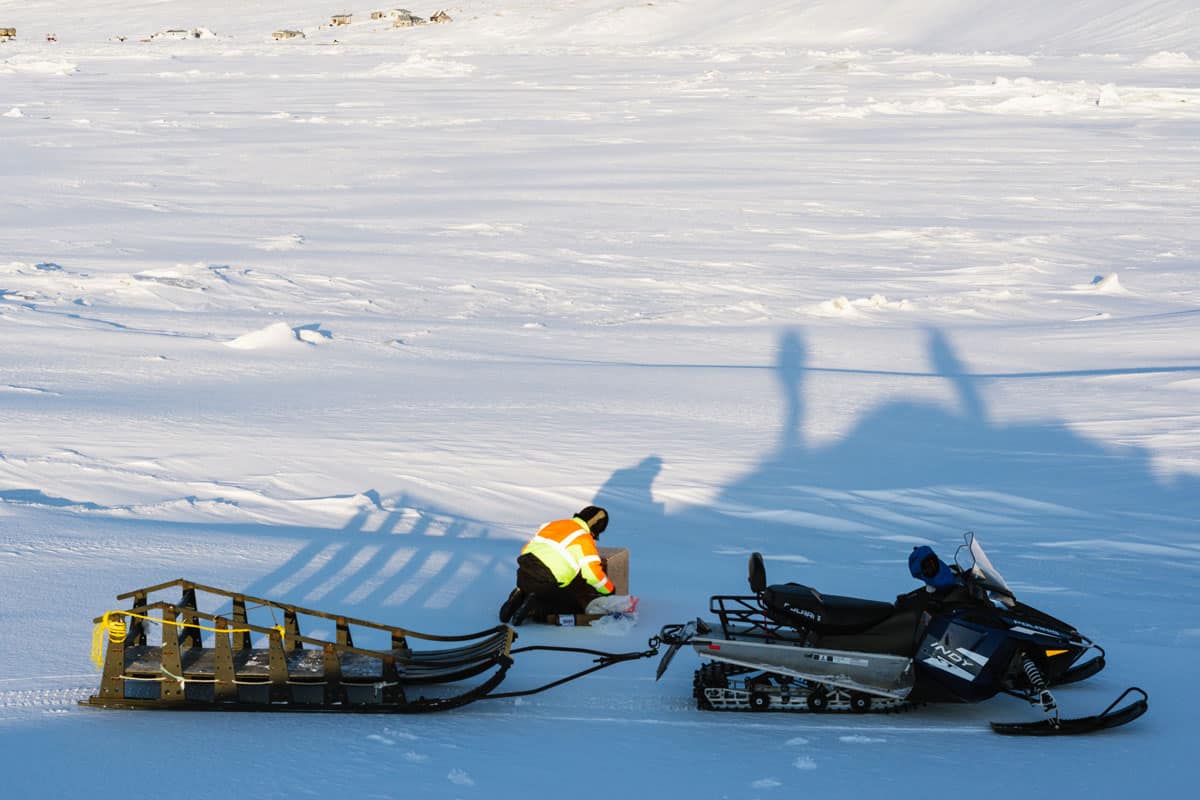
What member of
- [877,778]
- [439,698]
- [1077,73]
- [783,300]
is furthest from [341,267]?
[1077,73]

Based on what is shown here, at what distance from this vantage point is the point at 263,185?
69.2 feet

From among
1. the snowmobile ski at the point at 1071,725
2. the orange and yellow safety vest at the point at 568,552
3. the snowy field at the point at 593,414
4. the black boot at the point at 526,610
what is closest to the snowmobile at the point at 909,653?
the snowmobile ski at the point at 1071,725

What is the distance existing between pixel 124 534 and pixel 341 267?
8.54 metres

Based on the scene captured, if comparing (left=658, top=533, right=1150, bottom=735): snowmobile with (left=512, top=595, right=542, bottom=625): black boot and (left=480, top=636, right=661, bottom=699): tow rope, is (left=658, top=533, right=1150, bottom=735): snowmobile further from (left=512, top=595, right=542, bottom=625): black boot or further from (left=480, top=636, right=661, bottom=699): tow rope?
(left=512, top=595, right=542, bottom=625): black boot

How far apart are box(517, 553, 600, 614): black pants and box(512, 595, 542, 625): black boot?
2 centimetres

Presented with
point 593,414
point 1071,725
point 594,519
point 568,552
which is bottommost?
point 1071,725

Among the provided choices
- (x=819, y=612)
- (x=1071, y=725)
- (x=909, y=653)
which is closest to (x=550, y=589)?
(x=819, y=612)

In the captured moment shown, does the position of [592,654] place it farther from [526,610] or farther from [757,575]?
[757,575]

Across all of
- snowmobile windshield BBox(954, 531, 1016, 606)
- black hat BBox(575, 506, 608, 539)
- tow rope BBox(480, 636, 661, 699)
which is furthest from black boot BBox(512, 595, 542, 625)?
snowmobile windshield BBox(954, 531, 1016, 606)

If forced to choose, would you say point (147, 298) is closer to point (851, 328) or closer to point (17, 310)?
point (17, 310)

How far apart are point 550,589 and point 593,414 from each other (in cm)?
389

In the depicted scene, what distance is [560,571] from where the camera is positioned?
551cm

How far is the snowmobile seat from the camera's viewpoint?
477 cm

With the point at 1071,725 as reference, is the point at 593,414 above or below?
above
